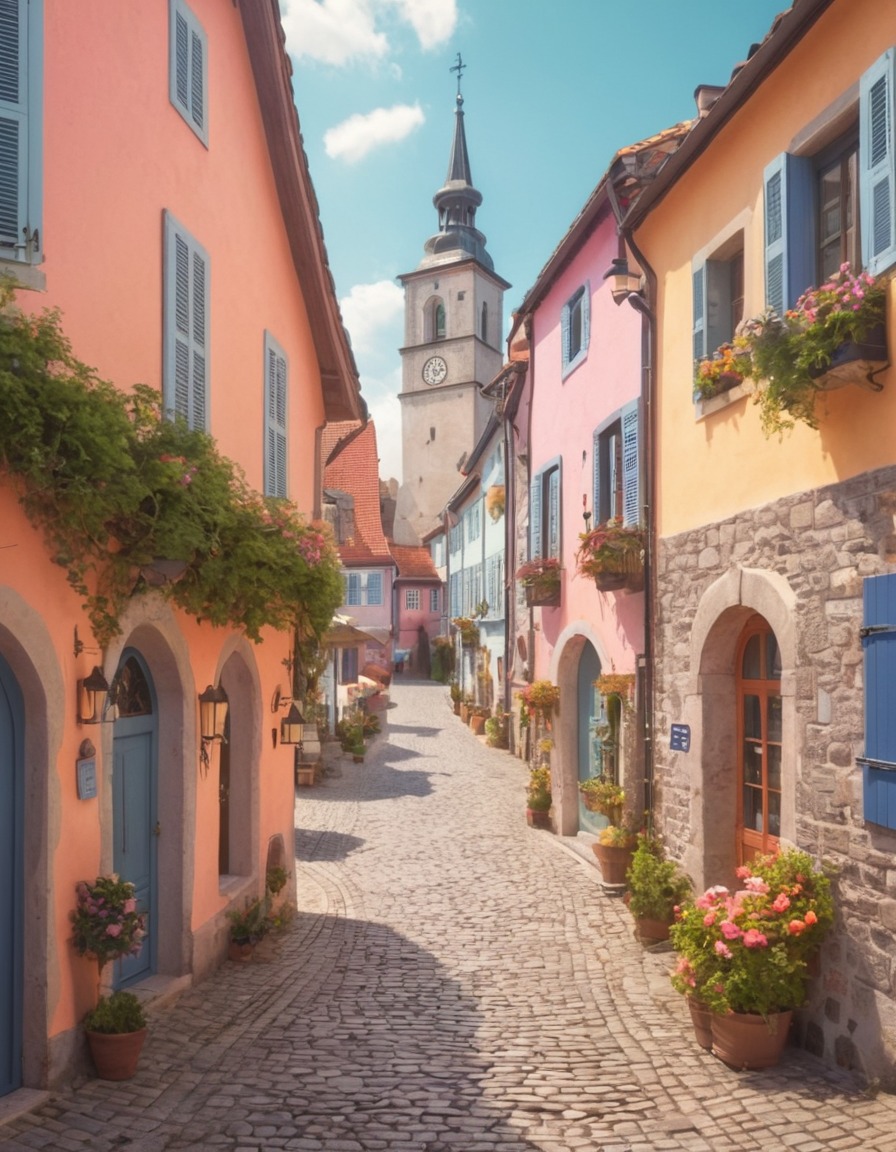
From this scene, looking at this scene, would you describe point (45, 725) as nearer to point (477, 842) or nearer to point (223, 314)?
point (223, 314)

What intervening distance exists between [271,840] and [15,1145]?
5.20 metres

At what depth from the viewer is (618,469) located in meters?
11.8

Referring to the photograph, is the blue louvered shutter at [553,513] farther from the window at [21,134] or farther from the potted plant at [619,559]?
A: the window at [21,134]

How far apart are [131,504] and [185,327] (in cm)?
248

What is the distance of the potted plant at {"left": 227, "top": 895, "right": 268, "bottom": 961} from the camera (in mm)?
8422

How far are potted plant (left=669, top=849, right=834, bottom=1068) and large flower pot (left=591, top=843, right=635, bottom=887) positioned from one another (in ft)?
13.8

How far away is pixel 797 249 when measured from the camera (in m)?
6.85

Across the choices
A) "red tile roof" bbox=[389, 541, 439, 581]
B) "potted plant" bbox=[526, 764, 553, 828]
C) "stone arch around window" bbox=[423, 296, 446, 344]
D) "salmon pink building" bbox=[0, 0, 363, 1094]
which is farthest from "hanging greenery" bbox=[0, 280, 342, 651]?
"stone arch around window" bbox=[423, 296, 446, 344]

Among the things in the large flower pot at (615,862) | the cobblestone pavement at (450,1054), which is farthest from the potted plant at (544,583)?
the large flower pot at (615,862)

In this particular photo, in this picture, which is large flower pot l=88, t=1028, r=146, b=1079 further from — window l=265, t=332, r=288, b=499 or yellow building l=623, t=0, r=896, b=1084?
window l=265, t=332, r=288, b=499

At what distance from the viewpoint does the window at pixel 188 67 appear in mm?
7352

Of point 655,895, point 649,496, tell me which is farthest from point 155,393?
point 655,895

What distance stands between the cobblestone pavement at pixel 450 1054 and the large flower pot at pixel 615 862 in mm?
208

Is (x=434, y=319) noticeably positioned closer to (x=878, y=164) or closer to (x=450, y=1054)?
(x=878, y=164)
